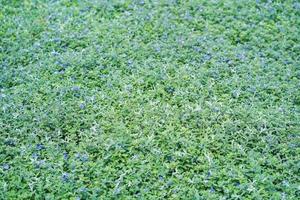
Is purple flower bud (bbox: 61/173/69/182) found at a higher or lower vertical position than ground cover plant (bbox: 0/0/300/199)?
lower

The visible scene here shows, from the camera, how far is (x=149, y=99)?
4.81 meters

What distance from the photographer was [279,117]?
15.0 ft

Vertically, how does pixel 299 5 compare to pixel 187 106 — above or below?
above

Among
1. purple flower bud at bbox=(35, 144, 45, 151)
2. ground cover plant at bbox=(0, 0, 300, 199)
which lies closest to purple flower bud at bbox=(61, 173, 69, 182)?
ground cover plant at bbox=(0, 0, 300, 199)

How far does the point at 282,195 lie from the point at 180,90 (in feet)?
5.09

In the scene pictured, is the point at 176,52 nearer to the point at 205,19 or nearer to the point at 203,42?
the point at 203,42

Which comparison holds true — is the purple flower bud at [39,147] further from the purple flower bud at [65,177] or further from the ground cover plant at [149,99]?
the purple flower bud at [65,177]

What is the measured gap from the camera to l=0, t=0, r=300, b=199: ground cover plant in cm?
403

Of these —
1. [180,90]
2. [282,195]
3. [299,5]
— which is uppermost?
[299,5]

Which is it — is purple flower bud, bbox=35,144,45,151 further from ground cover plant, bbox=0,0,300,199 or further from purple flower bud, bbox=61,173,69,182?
purple flower bud, bbox=61,173,69,182

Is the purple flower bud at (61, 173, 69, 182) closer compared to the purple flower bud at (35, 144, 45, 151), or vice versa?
the purple flower bud at (61, 173, 69, 182)

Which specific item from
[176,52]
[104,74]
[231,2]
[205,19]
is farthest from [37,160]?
[231,2]

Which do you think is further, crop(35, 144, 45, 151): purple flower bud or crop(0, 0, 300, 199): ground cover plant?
crop(35, 144, 45, 151): purple flower bud

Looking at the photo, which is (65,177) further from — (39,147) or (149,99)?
(149,99)
